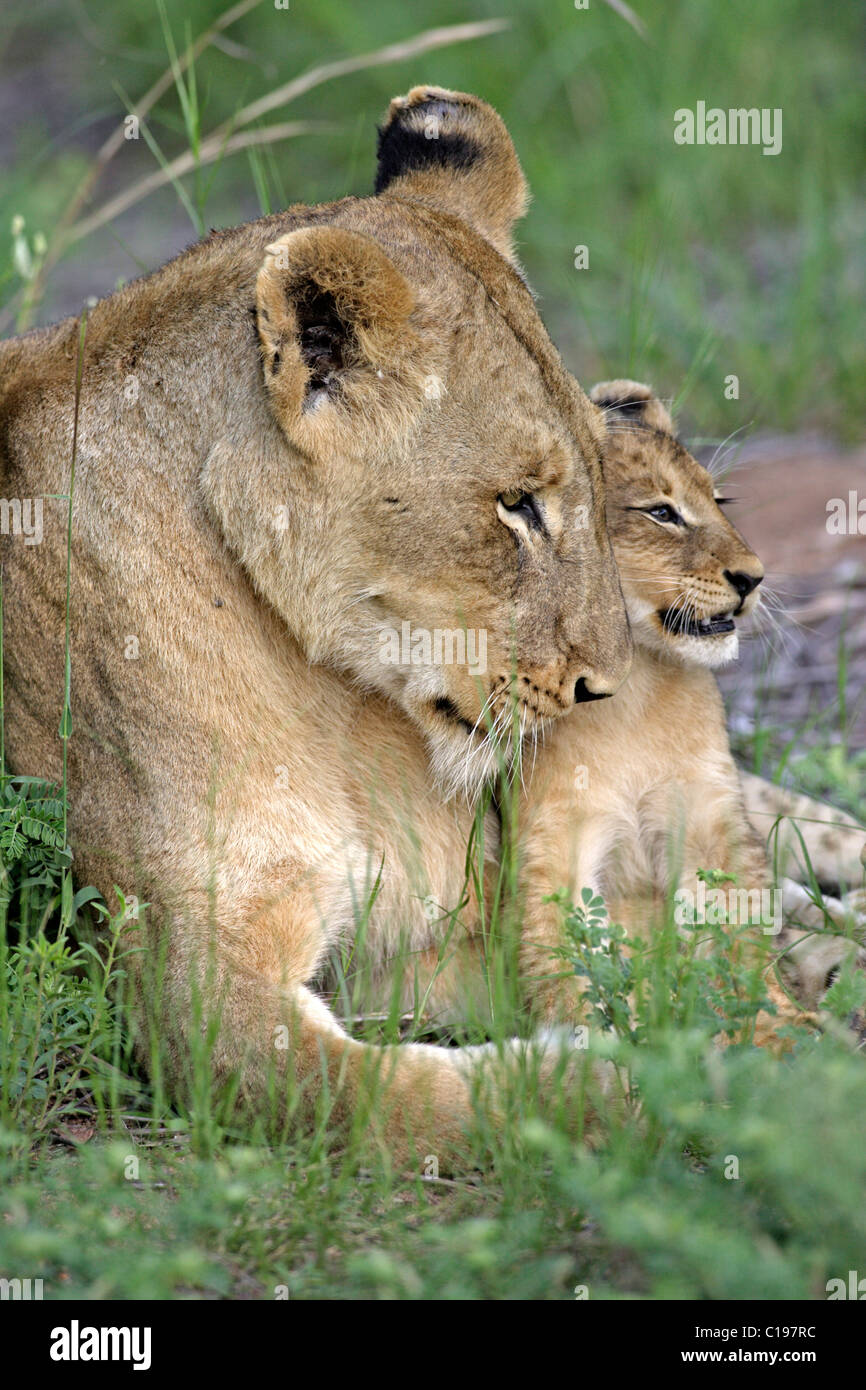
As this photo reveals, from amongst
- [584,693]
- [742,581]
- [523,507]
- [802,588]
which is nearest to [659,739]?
[742,581]

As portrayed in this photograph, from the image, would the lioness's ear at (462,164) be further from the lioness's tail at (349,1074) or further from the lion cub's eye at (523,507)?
the lioness's tail at (349,1074)

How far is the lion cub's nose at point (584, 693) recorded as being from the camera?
10.5 feet

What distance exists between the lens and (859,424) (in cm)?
687

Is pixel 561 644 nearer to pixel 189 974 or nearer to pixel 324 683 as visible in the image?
pixel 324 683

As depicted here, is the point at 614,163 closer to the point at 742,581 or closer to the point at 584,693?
the point at 742,581

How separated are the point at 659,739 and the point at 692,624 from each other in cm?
26

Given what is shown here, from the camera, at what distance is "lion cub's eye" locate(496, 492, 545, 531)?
3.09 m

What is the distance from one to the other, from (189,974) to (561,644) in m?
0.91

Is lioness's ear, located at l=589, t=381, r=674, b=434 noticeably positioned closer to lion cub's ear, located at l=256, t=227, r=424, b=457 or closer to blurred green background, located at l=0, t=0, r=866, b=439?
lion cub's ear, located at l=256, t=227, r=424, b=457

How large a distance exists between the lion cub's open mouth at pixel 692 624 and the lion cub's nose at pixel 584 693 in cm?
43

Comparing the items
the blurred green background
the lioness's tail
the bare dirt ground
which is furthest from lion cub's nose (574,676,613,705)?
the blurred green background

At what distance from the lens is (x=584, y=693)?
10.5ft

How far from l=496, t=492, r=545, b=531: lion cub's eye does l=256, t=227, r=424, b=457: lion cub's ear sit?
24cm

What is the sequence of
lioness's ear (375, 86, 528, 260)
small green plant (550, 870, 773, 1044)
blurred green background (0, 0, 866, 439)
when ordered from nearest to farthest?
small green plant (550, 870, 773, 1044), lioness's ear (375, 86, 528, 260), blurred green background (0, 0, 866, 439)
